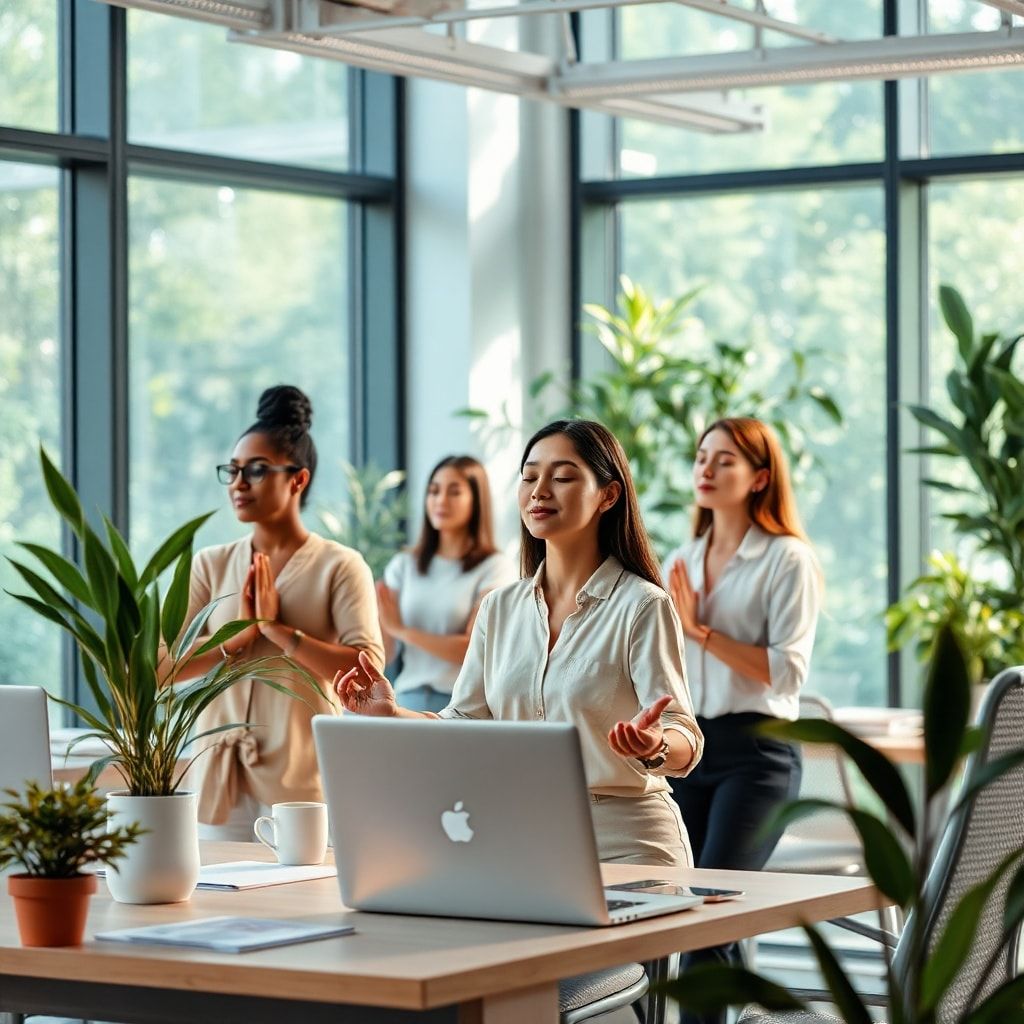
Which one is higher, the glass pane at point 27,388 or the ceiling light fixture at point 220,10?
the ceiling light fixture at point 220,10

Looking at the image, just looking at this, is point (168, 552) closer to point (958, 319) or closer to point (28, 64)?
point (28, 64)

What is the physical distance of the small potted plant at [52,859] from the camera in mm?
2520

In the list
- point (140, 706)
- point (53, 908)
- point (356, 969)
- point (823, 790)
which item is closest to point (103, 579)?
point (140, 706)

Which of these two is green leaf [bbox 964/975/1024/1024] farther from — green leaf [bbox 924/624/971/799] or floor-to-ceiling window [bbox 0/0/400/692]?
floor-to-ceiling window [bbox 0/0/400/692]

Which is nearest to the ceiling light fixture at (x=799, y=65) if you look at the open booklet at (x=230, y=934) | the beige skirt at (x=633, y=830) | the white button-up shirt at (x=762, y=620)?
the white button-up shirt at (x=762, y=620)

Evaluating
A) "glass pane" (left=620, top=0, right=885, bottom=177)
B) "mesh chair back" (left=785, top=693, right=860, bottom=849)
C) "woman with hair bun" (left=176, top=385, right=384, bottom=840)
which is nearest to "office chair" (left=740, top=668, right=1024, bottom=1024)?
"woman with hair bun" (left=176, top=385, right=384, bottom=840)

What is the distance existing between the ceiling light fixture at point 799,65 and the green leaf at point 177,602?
282 centimetres

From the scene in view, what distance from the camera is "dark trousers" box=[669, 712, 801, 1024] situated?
4629 millimetres

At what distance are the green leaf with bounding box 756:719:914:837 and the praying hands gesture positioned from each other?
923mm

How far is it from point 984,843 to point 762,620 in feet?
7.03

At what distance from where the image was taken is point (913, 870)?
6.51 feet

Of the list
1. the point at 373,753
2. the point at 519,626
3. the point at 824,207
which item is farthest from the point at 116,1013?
the point at 824,207

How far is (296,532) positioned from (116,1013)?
69.7 inches

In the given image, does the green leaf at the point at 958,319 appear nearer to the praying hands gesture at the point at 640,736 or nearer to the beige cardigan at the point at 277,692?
the beige cardigan at the point at 277,692
